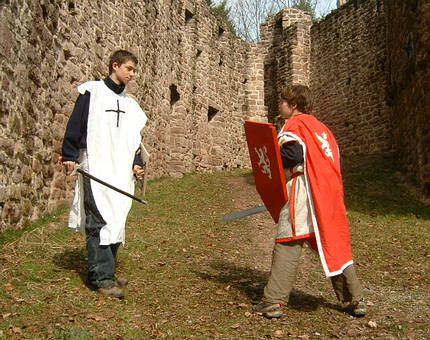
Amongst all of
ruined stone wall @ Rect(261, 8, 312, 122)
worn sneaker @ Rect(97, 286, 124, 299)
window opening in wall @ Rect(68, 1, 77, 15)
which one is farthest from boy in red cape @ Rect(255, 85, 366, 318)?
ruined stone wall @ Rect(261, 8, 312, 122)

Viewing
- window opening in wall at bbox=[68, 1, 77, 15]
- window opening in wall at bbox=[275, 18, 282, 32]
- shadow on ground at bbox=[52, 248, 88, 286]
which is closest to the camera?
shadow on ground at bbox=[52, 248, 88, 286]

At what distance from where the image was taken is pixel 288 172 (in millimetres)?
4145

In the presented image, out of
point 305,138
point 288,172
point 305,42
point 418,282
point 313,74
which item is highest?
point 305,42

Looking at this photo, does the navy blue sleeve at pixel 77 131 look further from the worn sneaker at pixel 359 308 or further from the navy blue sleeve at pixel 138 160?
the worn sneaker at pixel 359 308

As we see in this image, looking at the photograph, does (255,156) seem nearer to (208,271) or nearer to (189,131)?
(208,271)

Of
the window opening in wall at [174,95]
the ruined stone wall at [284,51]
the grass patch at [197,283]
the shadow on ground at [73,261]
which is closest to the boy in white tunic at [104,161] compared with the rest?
the grass patch at [197,283]

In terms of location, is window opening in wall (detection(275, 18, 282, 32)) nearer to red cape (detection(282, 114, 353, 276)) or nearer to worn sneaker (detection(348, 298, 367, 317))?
→ red cape (detection(282, 114, 353, 276))

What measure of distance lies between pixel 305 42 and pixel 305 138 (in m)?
16.2

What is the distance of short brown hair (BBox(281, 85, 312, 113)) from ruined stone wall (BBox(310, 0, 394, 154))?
37.9 ft

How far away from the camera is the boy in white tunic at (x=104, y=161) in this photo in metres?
4.18

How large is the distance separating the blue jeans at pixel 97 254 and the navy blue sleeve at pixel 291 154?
5.04 ft

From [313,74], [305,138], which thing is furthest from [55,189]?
[313,74]

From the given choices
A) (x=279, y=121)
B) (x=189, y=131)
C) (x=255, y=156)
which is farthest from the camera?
(x=279, y=121)

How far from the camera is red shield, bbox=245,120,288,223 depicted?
4008mm
